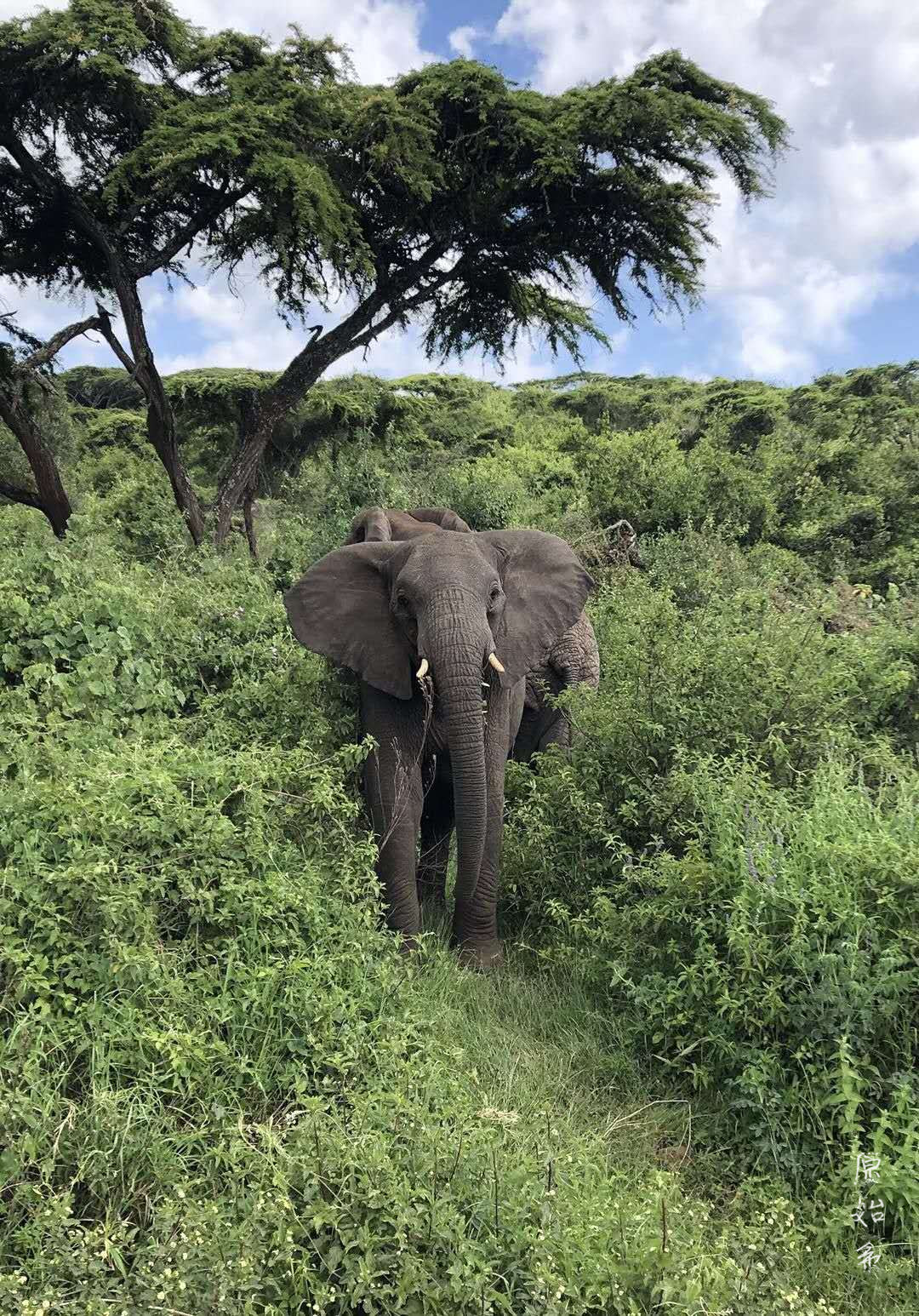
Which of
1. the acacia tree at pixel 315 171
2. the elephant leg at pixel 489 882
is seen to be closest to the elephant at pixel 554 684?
the elephant leg at pixel 489 882

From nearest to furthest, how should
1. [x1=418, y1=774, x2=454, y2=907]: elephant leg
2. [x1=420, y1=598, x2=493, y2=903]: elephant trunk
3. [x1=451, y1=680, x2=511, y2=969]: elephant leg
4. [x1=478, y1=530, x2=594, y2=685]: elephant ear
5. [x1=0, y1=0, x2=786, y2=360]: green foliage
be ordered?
[x1=420, y1=598, x2=493, y2=903]: elephant trunk, [x1=451, y1=680, x2=511, y2=969]: elephant leg, [x1=478, y1=530, x2=594, y2=685]: elephant ear, [x1=418, y1=774, x2=454, y2=907]: elephant leg, [x1=0, y1=0, x2=786, y2=360]: green foliage

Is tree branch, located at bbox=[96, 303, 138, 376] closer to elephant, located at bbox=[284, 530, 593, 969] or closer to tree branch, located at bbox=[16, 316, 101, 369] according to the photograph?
tree branch, located at bbox=[16, 316, 101, 369]

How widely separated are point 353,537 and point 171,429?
9.55 meters

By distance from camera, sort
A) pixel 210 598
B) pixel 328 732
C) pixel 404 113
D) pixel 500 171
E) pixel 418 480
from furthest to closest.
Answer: pixel 418 480
pixel 500 171
pixel 404 113
pixel 210 598
pixel 328 732

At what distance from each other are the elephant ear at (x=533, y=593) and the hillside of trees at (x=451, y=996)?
0.60 m

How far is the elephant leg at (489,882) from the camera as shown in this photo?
17.0 ft

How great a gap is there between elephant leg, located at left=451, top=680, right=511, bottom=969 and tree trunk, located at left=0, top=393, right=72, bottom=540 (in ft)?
32.4

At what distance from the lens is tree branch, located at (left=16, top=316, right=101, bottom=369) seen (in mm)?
13344

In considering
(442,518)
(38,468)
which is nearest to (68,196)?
(38,468)

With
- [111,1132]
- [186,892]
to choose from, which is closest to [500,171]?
[186,892]

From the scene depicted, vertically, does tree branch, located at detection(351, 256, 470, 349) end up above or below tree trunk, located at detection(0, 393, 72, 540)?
above

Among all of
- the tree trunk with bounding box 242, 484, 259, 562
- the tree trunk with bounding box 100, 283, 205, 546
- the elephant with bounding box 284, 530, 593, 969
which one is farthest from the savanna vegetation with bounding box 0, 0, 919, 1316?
the tree trunk with bounding box 242, 484, 259, 562

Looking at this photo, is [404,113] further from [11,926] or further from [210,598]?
[11,926]

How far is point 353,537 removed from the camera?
6.32m
